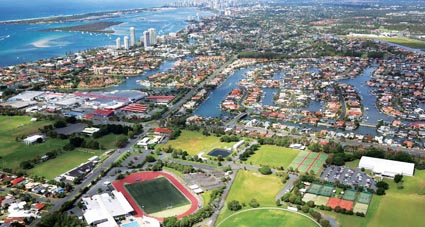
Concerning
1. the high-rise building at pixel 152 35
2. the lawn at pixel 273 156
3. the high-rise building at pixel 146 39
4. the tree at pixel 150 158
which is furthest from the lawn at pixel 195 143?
the high-rise building at pixel 152 35

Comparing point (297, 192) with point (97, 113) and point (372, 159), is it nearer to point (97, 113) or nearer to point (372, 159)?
point (372, 159)

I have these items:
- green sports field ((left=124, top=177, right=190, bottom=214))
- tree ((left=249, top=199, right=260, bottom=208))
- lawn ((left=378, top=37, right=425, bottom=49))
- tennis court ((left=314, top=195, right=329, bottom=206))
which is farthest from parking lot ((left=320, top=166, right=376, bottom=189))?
lawn ((left=378, top=37, right=425, bottom=49))

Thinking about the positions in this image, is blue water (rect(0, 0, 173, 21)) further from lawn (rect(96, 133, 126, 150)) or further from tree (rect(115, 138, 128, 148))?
tree (rect(115, 138, 128, 148))

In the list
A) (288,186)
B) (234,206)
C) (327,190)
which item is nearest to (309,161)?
(288,186)

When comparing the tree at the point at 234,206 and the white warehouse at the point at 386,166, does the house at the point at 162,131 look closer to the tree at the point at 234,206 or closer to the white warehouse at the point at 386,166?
the tree at the point at 234,206

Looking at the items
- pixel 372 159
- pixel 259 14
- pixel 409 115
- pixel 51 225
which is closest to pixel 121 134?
pixel 51 225

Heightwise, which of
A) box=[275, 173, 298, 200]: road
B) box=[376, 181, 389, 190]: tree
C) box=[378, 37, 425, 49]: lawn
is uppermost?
box=[378, 37, 425, 49]: lawn
